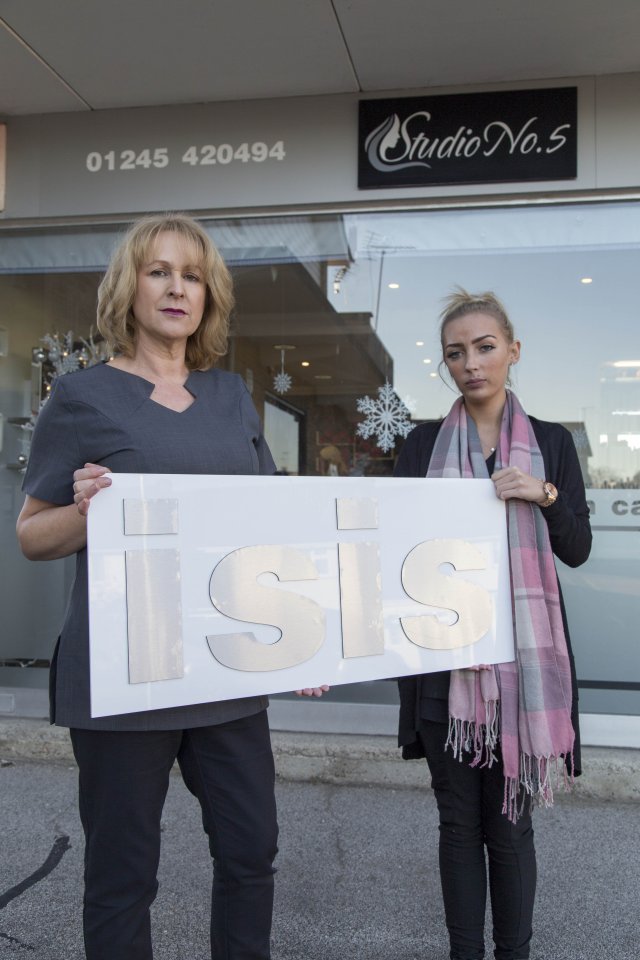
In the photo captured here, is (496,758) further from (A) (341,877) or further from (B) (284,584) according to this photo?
(A) (341,877)

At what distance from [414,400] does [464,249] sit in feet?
2.82

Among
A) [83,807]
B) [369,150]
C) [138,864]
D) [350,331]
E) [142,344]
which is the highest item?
[369,150]

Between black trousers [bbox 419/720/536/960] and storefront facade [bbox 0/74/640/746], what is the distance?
1.94 m

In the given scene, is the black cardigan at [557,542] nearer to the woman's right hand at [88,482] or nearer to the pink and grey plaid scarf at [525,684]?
the pink and grey plaid scarf at [525,684]

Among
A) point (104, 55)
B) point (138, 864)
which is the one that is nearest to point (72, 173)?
point (104, 55)

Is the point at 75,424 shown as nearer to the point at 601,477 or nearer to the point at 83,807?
the point at 83,807

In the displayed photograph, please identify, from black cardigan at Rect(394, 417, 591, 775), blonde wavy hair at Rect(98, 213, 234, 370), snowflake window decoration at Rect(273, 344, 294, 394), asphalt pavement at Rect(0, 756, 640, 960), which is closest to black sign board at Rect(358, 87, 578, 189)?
snowflake window decoration at Rect(273, 344, 294, 394)

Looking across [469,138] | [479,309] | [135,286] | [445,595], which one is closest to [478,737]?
[445,595]

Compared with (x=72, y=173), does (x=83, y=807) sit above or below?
below

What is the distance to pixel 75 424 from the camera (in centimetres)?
167

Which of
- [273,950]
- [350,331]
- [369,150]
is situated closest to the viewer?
[273,950]

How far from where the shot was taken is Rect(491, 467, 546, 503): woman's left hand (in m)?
1.99

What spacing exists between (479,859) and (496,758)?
307mm

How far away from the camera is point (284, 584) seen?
6.02ft
